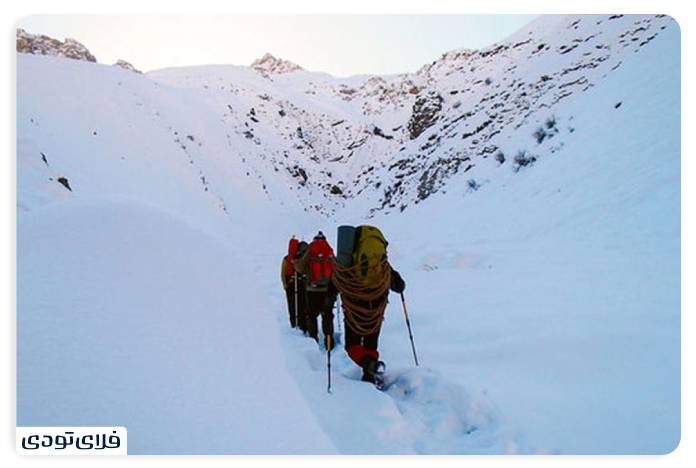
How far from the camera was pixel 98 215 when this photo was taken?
162 inches

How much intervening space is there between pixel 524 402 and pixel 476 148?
20174mm

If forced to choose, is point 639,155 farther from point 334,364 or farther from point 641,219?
point 334,364

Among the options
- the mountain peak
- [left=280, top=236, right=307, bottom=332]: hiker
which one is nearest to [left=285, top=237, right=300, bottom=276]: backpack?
[left=280, top=236, right=307, bottom=332]: hiker

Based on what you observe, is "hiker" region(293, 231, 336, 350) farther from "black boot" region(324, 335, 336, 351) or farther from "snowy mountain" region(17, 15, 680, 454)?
"snowy mountain" region(17, 15, 680, 454)

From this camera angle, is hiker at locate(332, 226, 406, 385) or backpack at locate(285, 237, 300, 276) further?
backpack at locate(285, 237, 300, 276)

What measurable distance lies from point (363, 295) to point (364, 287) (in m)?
0.10

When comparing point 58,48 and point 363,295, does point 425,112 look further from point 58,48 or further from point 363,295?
point 363,295

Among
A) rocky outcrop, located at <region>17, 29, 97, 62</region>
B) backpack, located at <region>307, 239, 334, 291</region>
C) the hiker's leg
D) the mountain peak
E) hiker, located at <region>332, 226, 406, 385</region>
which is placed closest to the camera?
hiker, located at <region>332, 226, 406, 385</region>

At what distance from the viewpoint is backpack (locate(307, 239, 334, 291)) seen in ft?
19.8

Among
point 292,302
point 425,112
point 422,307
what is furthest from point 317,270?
point 425,112

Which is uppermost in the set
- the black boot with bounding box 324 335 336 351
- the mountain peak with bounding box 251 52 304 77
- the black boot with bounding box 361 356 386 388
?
the mountain peak with bounding box 251 52 304 77

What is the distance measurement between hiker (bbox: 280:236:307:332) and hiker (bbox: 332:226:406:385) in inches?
61.2

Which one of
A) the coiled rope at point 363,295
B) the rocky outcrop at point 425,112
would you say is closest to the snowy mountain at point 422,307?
the coiled rope at point 363,295
